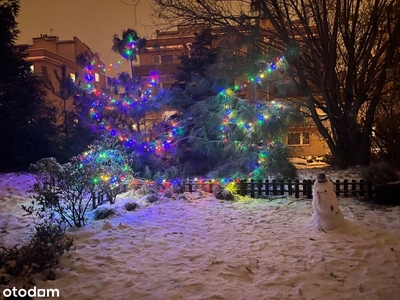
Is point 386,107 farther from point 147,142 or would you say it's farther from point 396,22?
point 147,142

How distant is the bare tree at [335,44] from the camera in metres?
10.1

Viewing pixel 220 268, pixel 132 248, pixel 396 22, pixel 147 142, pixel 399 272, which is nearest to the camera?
pixel 399 272

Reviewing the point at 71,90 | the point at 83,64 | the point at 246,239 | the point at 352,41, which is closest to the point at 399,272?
the point at 246,239

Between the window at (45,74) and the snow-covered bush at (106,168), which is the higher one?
the window at (45,74)

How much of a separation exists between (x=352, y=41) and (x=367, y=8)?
124 cm

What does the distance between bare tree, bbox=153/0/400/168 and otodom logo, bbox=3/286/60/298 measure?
28.2ft

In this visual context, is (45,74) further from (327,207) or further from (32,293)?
(327,207)

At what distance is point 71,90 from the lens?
15078 mm

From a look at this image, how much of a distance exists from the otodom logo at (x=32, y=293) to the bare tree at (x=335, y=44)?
860 centimetres

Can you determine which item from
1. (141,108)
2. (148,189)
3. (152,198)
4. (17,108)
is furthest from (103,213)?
(17,108)

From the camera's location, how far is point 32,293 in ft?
11.5

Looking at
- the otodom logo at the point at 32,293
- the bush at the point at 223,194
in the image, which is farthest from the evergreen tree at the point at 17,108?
the otodom logo at the point at 32,293

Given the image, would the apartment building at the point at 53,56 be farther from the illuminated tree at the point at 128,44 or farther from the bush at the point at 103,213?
the bush at the point at 103,213

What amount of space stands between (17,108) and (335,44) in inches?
545
